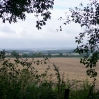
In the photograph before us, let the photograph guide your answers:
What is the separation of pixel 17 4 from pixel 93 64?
2613 millimetres

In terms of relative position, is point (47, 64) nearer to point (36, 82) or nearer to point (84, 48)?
point (36, 82)

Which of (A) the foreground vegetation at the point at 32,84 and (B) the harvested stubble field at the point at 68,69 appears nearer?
(A) the foreground vegetation at the point at 32,84

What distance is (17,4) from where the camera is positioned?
6652 millimetres

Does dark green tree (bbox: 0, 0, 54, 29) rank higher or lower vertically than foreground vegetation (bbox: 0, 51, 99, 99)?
higher

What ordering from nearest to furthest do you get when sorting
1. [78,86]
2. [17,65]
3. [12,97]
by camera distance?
[12,97], [17,65], [78,86]

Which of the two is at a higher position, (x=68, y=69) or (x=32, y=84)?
(x=32, y=84)

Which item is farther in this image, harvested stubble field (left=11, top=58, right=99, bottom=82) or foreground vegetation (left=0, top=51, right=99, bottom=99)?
harvested stubble field (left=11, top=58, right=99, bottom=82)

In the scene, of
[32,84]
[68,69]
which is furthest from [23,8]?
[68,69]

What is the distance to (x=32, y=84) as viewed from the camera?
704cm

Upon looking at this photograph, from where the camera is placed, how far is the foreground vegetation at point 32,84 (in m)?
6.02

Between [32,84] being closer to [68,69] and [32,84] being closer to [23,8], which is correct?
[23,8]

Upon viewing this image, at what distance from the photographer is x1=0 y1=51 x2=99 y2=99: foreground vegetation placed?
602 centimetres

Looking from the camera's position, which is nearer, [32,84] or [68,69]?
[32,84]

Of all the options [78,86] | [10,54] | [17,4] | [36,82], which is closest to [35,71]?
[36,82]
